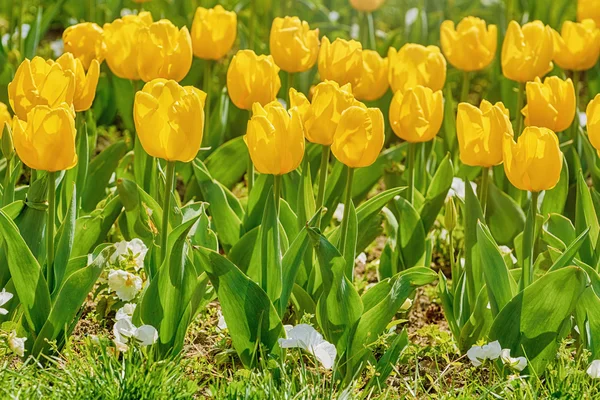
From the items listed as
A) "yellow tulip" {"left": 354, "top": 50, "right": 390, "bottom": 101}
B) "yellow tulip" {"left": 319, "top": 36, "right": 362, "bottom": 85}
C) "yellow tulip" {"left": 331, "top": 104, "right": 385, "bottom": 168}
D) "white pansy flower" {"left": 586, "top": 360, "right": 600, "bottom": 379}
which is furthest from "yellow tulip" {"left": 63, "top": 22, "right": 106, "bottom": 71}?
"white pansy flower" {"left": 586, "top": 360, "right": 600, "bottom": 379}

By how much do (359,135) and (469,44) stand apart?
1200 millimetres

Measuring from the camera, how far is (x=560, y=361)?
2.61 metres

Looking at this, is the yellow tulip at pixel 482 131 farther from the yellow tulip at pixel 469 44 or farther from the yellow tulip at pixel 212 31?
the yellow tulip at pixel 212 31

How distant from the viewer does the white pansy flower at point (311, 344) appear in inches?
101

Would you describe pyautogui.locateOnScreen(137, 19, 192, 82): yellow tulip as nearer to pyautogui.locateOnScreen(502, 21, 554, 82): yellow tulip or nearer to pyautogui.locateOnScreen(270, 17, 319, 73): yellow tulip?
pyautogui.locateOnScreen(270, 17, 319, 73): yellow tulip

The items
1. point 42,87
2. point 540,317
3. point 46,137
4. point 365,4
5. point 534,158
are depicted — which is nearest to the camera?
point 46,137

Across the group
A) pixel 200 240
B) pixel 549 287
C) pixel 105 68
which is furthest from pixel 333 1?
pixel 549 287

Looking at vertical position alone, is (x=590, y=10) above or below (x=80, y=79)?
below

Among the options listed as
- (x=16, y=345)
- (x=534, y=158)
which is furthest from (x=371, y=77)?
(x=16, y=345)

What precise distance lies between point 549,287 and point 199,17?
1.66 m

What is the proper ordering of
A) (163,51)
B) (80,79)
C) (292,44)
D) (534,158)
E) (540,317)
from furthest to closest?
(292,44) → (163,51) → (80,79) → (540,317) → (534,158)

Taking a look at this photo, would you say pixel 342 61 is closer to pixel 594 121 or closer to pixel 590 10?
pixel 594 121

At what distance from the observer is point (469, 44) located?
3.57 metres

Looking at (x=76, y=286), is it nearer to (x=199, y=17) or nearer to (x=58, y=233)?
(x=58, y=233)
